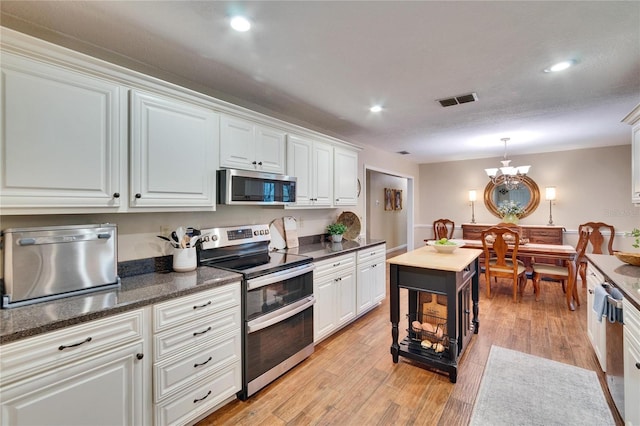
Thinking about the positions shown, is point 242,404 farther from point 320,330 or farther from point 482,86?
point 482,86

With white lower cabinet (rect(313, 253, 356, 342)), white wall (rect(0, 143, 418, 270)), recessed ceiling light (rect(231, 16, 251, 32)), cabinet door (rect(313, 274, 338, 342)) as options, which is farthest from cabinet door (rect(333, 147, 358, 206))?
recessed ceiling light (rect(231, 16, 251, 32))

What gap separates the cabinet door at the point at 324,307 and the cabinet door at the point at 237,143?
127 centimetres

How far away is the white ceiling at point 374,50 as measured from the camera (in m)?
1.57

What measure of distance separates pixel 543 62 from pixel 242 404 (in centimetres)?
331

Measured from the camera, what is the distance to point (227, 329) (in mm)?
1975

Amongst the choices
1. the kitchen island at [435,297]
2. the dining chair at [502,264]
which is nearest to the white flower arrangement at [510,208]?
the dining chair at [502,264]

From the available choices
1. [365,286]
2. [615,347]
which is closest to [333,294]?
[365,286]

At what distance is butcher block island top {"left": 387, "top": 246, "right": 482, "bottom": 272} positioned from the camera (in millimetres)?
2287

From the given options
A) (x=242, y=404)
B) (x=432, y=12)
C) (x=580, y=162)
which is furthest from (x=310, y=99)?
(x=580, y=162)

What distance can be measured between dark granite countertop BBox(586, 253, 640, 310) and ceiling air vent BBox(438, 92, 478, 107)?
1.79 meters

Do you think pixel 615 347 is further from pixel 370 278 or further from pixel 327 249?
pixel 327 249

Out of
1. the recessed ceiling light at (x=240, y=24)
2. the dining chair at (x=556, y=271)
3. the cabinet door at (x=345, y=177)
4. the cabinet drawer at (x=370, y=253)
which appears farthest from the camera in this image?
the dining chair at (x=556, y=271)

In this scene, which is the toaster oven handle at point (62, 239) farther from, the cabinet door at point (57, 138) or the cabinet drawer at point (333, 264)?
the cabinet drawer at point (333, 264)

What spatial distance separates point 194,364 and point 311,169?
2.11 meters
